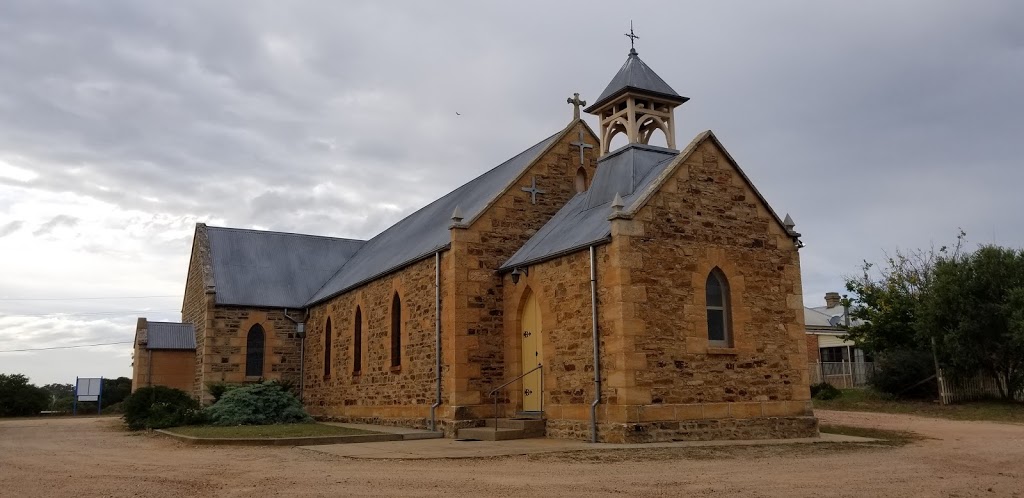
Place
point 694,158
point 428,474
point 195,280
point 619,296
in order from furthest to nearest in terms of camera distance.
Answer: point 195,280 < point 694,158 < point 619,296 < point 428,474

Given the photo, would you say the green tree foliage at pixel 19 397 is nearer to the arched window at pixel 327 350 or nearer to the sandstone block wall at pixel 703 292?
the arched window at pixel 327 350

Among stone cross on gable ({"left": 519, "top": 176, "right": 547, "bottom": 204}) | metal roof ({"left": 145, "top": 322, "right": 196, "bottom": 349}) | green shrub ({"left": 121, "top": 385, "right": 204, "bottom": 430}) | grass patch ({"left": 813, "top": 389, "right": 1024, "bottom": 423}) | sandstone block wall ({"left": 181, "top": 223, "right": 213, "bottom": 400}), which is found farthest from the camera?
metal roof ({"left": 145, "top": 322, "right": 196, "bottom": 349})

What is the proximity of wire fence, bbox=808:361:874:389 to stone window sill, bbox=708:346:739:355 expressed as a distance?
23.1m

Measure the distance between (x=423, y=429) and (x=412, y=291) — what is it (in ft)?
12.1

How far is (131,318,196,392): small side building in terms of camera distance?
30.4 metres

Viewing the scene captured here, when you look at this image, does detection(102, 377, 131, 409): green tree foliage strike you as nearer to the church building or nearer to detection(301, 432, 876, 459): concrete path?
the church building

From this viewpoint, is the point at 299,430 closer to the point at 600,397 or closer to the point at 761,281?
the point at 600,397

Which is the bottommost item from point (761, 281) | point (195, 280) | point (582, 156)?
point (761, 281)

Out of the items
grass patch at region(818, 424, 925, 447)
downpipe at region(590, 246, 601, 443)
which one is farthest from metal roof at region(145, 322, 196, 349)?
grass patch at region(818, 424, 925, 447)

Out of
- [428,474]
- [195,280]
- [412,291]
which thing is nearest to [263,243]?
[195,280]

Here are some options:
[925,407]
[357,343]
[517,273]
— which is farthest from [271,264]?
[925,407]

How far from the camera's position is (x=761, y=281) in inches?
707

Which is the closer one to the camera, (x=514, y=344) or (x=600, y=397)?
(x=600, y=397)

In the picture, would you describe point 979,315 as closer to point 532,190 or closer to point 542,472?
point 532,190
